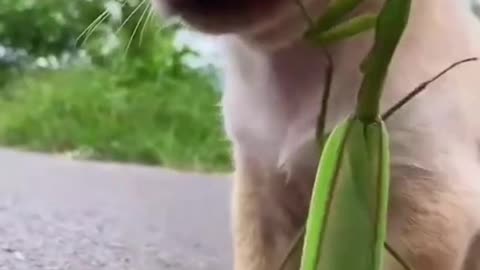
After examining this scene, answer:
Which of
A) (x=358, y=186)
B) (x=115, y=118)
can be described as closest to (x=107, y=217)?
(x=115, y=118)

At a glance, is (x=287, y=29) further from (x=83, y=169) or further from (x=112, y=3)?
(x=83, y=169)

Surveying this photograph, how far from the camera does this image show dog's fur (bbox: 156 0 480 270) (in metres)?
0.66

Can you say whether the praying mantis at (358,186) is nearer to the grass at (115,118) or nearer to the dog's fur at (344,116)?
the dog's fur at (344,116)

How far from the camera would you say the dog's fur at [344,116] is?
66 cm

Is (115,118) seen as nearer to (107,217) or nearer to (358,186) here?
(107,217)

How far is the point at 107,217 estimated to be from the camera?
111cm

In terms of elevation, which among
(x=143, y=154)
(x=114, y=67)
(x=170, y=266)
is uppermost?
(x=114, y=67)

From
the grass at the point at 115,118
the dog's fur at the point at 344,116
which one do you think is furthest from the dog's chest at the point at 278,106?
the grass at the point at 115,118

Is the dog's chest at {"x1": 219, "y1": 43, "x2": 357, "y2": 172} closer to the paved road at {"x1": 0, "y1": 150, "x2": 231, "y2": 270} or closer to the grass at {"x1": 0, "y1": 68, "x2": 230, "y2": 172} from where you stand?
the paved road at {"x1": 0, "y1": 150, "x2": 231, "y2": 270}

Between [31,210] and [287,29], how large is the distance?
0.51 metres

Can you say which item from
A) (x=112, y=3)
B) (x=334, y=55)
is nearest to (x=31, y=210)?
(x=112, y=3)

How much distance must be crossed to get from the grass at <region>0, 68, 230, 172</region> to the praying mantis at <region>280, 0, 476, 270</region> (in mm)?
985

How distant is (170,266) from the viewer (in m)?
0.97

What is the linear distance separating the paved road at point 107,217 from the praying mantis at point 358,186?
0.52 meters
